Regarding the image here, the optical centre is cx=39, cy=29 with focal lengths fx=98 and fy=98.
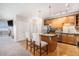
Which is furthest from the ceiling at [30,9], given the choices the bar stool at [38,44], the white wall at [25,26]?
the bar stool at [38,44]

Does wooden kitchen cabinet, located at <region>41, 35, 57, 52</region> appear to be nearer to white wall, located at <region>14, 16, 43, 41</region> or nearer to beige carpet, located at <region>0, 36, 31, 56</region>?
white wall, located at <region>14, 16, 43, 41</region>

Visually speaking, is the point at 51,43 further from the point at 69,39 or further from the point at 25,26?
the point at 25,26

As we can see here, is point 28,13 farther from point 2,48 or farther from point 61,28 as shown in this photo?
point 2,48

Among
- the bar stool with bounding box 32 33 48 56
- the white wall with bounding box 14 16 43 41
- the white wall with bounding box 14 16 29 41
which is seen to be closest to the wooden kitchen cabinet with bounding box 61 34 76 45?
the bar stool with bounding box 32 33 48 56

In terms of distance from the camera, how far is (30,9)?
73.8 inches

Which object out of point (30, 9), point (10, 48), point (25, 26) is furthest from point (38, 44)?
point (30, 9)

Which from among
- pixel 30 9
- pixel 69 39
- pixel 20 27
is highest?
pixel 30 9

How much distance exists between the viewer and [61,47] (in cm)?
187

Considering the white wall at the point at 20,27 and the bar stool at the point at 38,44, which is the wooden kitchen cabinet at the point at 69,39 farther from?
the white wall at the point at 20,27

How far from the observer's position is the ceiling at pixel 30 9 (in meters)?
1.84

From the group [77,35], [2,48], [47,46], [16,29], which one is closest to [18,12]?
[16,29]

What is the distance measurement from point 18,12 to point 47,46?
87cm

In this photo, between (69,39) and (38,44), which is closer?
(69,39)

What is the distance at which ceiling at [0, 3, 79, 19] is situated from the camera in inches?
72.6
